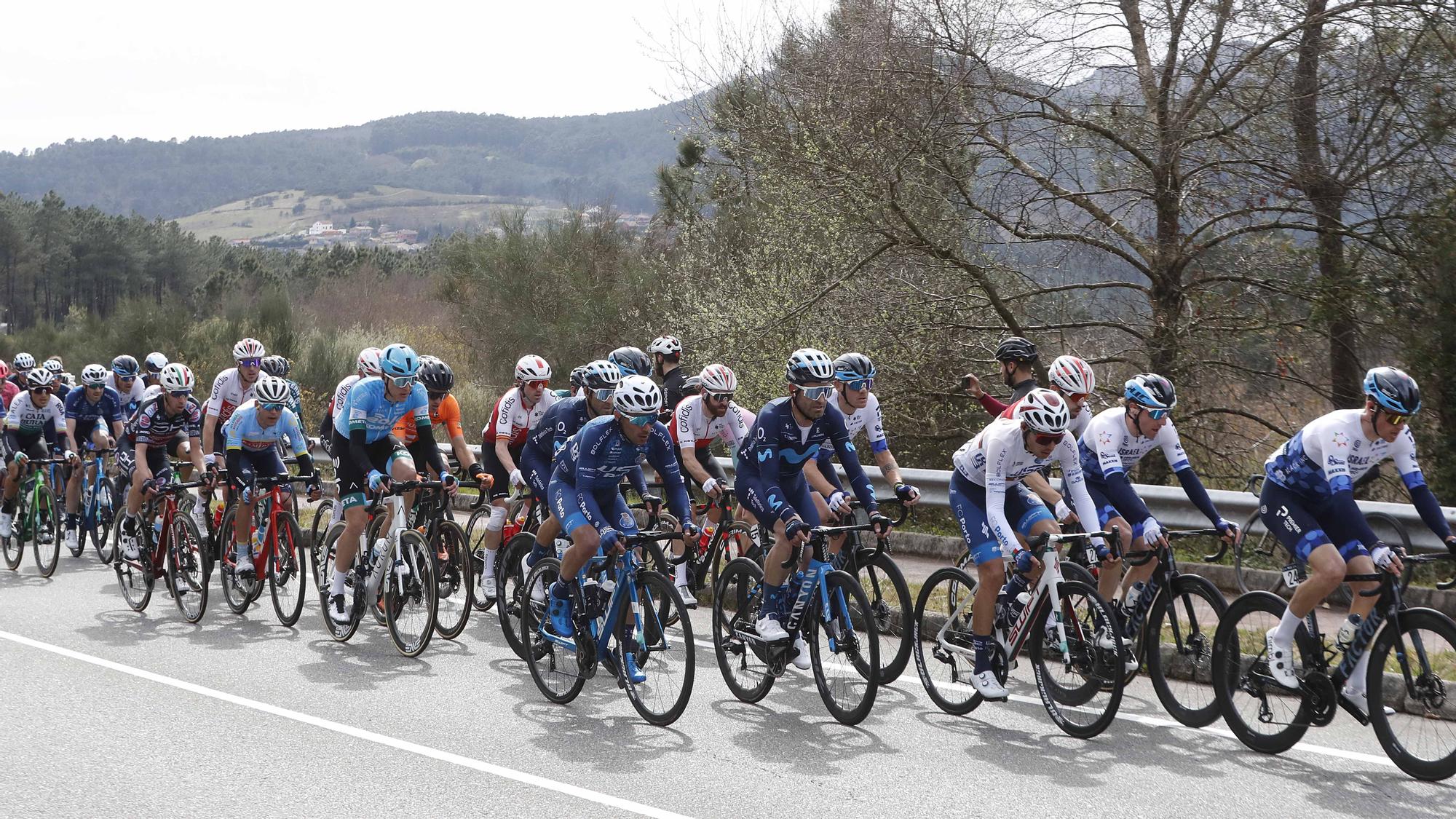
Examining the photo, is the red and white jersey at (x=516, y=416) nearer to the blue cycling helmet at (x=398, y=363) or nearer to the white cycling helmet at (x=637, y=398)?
the blue cycling helmet at (x=398, y=363)

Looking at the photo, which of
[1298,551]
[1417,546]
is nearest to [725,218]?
[1417,546]

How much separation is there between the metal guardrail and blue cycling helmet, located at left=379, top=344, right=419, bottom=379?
3.95m

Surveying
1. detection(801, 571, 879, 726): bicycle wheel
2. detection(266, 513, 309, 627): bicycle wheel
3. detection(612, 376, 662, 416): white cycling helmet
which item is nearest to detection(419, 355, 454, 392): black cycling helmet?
detection(266, 513, 309, 627): bicycle wheel

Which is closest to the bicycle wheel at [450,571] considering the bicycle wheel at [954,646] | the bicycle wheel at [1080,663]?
the bicycle wheel at [954,646]

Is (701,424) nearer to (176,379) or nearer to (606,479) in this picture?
(606,479)

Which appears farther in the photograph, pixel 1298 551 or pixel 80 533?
pixel 80 533

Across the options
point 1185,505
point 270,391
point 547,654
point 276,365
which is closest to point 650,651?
point 547,654

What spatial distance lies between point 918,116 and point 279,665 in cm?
965

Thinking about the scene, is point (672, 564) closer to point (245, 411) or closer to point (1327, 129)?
point (245, 411)

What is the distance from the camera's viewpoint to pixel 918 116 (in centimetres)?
1504

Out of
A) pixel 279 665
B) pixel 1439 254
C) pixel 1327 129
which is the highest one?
pixel 1327 129

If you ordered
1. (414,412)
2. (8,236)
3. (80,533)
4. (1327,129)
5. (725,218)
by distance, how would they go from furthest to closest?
(8,236)
(725,218)
(80,533)
(1327,129)
(414,412)

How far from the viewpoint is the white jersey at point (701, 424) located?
1029 cm

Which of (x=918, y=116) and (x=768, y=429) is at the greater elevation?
(x=918, y=116)
